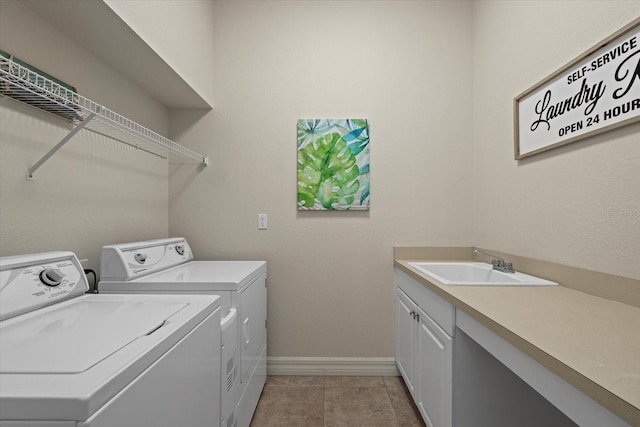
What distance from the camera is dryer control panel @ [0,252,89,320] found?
94 centimetres

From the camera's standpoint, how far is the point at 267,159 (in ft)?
7.96

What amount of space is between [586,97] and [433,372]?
146 centimetres

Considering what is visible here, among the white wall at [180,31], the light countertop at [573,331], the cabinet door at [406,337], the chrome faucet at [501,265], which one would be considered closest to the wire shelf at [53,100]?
the white wall at [180,31]

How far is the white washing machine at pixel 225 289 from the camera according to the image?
143cm

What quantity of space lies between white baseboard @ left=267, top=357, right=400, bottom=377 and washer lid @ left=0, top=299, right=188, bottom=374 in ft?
5.13

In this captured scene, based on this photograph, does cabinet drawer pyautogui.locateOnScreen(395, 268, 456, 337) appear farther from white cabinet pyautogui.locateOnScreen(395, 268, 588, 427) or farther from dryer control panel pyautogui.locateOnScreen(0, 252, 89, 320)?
dryer control panel pyautogui.locateOnScreen(0, 252, 89, 320)

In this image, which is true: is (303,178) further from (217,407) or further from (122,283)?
(217,407)

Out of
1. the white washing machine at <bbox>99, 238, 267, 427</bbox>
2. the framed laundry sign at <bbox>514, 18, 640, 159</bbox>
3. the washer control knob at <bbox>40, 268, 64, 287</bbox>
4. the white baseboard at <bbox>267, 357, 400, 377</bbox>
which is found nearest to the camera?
the washer control knob at <bbox>40, 268, 64, 287</bbox>

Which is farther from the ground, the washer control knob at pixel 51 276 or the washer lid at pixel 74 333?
the washer control knob at pixel 51 276

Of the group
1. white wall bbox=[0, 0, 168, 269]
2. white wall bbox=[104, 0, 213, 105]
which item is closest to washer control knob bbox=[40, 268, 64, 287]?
white wall bbox=[0, 0, 168, 269]

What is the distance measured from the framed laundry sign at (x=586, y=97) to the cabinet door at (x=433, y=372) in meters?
1.11

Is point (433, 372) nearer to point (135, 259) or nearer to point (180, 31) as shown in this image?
point (135, 259)

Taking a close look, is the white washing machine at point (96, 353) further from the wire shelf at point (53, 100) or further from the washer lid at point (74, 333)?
the wire shelf at point (53, 100)

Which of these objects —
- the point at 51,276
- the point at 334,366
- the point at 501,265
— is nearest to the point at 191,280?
the point at 51,276
